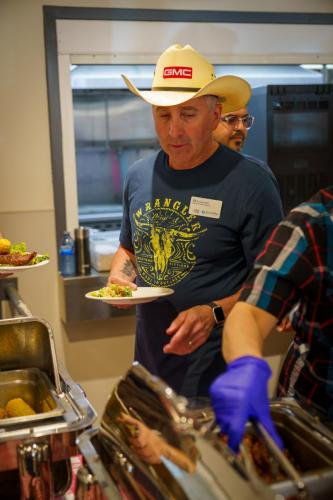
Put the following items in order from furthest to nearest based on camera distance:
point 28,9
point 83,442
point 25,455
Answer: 1. point 28,9
2. point 25,455
3. point 83,442

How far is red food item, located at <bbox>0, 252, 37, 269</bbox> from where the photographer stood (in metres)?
2.34

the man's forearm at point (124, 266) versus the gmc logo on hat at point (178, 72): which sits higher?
the gmc logo on hat at point (178, 72)

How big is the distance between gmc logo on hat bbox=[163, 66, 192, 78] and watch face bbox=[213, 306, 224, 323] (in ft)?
2.49

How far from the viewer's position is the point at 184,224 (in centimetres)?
214

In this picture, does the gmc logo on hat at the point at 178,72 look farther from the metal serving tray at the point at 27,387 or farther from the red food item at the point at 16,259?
the metal serving tray at the point at 27,387

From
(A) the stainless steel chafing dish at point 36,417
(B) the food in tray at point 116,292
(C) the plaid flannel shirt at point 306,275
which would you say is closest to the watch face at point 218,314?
(B) the food in tray at point 116,292

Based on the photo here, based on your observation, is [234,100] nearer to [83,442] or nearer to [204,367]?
[204,367]

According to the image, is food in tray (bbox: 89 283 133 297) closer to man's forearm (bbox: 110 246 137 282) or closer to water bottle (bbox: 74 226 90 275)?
man's forearm (bbox: 110 246 137 282)

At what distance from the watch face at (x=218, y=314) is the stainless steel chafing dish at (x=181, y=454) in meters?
0.70

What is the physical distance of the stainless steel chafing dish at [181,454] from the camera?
2.95 feet

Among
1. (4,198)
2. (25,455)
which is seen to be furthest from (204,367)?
(4,198)

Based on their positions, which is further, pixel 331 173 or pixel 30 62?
pixel 331 173

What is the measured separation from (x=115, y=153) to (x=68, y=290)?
5.35ft

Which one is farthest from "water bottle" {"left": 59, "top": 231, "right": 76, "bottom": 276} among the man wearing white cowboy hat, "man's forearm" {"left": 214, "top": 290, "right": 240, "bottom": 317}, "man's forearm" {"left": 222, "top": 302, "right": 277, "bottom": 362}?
"man's forearm" {"left": 222, "top": 302, "right": 277, "bottom": 362}
